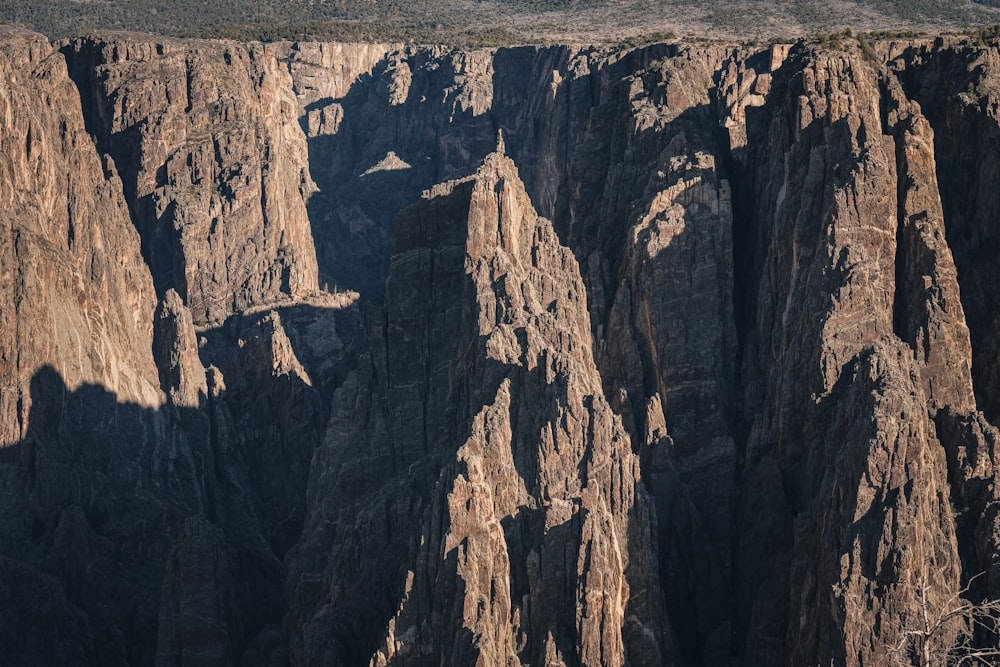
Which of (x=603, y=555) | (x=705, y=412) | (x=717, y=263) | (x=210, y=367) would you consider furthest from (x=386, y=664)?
(x=210, y=367)

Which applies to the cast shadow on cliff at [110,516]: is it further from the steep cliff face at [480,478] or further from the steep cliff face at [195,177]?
the steep cliff face at [195,177]

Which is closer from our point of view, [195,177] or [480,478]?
[480,478]

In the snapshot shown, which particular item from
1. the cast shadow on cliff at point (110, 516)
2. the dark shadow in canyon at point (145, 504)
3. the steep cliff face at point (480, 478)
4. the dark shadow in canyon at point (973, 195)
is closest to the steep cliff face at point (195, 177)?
the dark shadow in canyon at point (145, 504)

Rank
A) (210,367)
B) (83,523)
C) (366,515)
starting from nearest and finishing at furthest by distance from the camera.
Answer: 1. (366,515)
2. (83,523)
3. (210,367)

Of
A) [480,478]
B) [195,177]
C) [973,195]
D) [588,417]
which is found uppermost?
[195,177]

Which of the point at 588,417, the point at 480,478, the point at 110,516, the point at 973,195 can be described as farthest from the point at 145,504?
the point at 973,195

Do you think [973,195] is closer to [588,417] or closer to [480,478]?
[588,417]

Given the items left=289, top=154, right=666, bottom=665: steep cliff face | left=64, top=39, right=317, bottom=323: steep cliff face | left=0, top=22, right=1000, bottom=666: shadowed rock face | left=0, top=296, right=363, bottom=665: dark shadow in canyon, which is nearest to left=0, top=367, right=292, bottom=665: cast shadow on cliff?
left=0, top=296, right=363, bottom=665: dark shadow in canyon

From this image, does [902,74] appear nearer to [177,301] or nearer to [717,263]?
[717,263]
